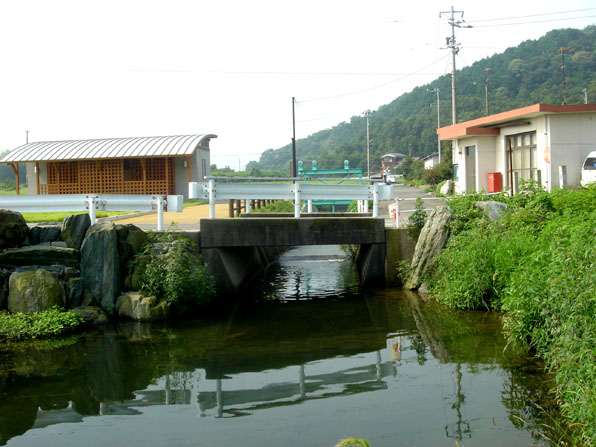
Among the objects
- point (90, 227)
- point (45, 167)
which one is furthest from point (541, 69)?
point (90, 227)

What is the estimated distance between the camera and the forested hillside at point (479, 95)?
80.2 m

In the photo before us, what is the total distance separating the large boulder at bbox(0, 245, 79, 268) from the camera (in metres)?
11.5

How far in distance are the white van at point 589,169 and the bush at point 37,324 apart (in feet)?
56.5

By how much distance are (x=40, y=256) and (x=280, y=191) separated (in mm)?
5258

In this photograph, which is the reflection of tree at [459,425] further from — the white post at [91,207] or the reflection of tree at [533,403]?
the white post at [91,207]

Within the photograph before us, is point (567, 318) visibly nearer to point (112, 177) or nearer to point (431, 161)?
point (112, 177)

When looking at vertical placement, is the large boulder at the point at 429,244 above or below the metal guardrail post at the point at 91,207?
below

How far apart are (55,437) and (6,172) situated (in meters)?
87.7

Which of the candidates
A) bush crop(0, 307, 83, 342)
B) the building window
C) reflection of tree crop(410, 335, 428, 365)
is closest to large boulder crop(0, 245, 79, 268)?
bush crop(0, 307, 83, 342)

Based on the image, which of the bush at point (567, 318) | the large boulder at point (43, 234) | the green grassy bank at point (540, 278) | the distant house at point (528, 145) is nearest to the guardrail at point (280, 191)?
the green grassy bank at point (540, 278)

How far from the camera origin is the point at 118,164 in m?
32.6

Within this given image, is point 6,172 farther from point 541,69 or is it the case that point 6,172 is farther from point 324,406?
point 324,406

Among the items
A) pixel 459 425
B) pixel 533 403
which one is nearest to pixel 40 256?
pixel 459 425

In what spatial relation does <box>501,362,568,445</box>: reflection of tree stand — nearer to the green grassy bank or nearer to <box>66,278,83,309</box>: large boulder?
the green grassy bank
